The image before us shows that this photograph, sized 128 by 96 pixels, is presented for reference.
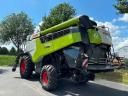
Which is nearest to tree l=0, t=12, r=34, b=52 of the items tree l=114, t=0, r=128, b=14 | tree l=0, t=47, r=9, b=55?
tree l=0, t=47, r=9, b=55

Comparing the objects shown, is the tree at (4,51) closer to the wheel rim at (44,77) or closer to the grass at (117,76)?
the grass at (117,76)

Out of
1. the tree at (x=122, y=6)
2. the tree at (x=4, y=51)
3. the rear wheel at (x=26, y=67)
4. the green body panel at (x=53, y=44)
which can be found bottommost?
the rear wheel at (x=26, y=67)

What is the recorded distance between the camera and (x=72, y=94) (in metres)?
14.0

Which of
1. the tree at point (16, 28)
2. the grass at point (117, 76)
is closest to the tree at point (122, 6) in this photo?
the grass at point (117, 76)

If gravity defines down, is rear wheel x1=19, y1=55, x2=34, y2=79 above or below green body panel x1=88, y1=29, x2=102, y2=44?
below

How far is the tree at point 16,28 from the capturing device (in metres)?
73.5

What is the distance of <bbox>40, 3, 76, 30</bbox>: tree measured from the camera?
39.0m

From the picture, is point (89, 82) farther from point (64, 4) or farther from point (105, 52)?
point (64, 4)

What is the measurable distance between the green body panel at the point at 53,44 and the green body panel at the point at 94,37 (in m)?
0.52

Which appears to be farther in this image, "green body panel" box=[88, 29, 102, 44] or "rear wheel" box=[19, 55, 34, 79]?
"rear wheel" box=[19, 55, 34, 79]

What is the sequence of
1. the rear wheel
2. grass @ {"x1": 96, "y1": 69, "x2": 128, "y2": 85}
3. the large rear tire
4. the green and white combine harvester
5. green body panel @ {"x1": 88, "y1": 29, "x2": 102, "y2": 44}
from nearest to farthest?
the green and white combine harvester < green body panel @ {"x1": 88, "y1": 29, "x2": 102, "y2": 44} < the large rear tire < the rear wheel < grass @ {"x1": 96, "y1": 69, "x2": 128, "y2": 85}

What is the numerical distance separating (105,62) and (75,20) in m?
2.11

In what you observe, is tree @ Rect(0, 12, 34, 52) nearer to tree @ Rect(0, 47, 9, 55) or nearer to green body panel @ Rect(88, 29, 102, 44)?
tree @ Rect(0, 47, 9, 55)

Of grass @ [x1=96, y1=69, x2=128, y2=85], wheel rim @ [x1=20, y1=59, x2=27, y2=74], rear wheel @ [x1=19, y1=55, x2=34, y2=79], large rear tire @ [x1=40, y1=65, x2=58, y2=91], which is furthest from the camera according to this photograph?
grass @ [x1=96, y1=69, x2=128, y2=85]
